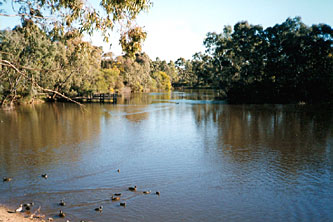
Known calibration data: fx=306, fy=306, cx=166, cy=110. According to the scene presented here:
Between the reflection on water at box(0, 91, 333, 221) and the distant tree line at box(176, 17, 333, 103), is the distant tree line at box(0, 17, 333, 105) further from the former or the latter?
the reflection on water at box(0, 91, 333, 221)

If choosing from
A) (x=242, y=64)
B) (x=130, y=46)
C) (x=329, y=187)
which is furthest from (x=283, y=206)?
(x=242, y=64)

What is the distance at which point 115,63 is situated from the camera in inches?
3376

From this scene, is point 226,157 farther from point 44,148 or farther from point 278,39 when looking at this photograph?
point 278,39

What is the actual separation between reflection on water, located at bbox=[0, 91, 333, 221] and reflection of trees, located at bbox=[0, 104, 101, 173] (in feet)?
0.21

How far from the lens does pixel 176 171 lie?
13086 millimetres

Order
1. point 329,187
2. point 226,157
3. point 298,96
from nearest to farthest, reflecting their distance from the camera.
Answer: point 329,187 → point 226,157 → point 298,96

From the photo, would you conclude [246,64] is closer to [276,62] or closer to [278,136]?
[276,62]

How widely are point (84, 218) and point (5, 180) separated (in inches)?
182

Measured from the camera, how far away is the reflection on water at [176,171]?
9367mm

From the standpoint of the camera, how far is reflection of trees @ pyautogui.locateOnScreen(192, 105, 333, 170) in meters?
15.8

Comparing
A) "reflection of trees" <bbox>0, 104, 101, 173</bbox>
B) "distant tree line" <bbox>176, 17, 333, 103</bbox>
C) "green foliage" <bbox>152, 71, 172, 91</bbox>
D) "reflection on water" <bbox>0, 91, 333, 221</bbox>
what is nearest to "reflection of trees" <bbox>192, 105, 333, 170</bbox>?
"reflection on water" <bbox>0, 91, 333, 221</bbox>

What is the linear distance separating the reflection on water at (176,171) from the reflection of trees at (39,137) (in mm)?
64

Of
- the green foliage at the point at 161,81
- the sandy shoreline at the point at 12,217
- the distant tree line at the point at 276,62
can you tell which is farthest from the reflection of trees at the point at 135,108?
the green foliage at the point at 161,81

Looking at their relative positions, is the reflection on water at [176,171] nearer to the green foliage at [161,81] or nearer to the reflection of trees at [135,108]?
the reflection of trees at [135,108]
